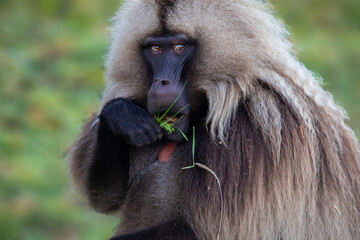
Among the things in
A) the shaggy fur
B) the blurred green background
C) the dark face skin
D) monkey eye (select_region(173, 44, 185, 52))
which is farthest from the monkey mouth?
the blurred green background

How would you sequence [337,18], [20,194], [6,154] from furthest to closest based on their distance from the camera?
[337,18], [6,154], [20,194]

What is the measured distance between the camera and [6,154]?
27.3 feet

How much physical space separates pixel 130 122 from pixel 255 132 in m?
0.79

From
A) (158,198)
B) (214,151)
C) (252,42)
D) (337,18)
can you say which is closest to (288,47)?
(252,42)

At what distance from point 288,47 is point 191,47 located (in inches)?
27.0

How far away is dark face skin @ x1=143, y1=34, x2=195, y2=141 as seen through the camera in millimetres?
4145

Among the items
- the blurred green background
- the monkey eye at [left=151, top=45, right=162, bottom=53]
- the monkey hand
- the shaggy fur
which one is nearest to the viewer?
the shaggy fur

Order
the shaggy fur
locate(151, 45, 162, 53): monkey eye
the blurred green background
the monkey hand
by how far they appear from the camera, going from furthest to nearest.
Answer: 1. the blurred green background
2. locate(151, 45, 162, 53): monkey eye
3. the monkey hand
4. the shaggy fur

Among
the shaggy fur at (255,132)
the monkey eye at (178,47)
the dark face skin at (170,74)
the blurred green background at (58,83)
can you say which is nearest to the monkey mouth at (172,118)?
the dark face skin at (170,74)

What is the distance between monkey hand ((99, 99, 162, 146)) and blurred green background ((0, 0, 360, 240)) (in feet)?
9.37

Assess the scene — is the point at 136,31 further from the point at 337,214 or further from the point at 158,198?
→ the point at 337,214

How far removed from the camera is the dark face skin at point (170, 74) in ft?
13.6

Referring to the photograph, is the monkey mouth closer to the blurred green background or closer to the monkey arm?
the monkey arm

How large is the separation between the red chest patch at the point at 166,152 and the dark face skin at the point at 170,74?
0.51 ft
